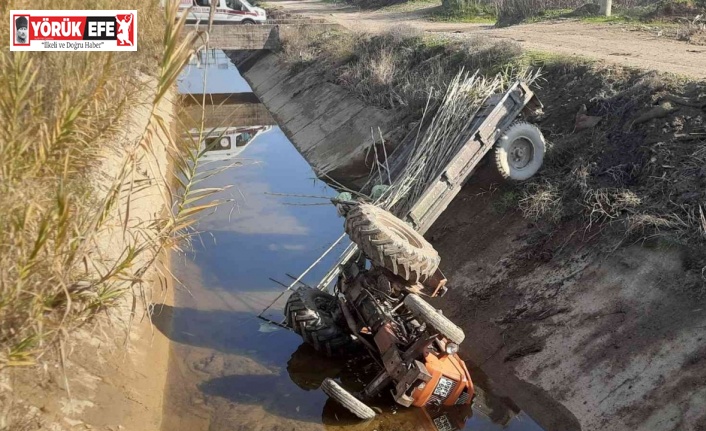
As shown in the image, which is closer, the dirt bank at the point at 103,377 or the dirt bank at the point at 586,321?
the dirt bank at the point at 103,377

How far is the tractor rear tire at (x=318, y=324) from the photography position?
8180 mm

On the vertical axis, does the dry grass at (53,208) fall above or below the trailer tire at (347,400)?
Result: above

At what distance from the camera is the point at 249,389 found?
7781 mm

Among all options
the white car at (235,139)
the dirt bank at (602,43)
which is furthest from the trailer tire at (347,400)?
the white car at (235,139)

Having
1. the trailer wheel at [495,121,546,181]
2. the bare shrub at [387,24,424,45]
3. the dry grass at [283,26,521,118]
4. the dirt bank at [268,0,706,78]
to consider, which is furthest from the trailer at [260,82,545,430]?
the bare shrub at [387,24,424,45]

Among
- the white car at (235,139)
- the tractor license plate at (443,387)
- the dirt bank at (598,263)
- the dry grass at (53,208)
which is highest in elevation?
the dry grass at (53,208)

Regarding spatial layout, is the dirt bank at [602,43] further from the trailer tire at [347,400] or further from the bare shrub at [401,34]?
the trailer tire at [347,400]

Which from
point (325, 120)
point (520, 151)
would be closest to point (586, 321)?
point (520, 151)

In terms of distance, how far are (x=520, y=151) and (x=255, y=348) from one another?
A: 188 inches

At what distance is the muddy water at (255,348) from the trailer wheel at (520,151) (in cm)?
329

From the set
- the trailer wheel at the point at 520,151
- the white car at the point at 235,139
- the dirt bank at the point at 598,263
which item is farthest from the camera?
the white car at the point at 235,139

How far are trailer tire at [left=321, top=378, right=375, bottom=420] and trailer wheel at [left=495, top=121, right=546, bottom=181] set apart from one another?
4.35 m

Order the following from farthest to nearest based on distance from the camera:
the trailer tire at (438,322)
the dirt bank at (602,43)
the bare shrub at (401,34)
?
the bare shrub at (401,34) < the dirt bank at (602,43) < the trailer tire at (438,322)

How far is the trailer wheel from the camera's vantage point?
9.77 metres
